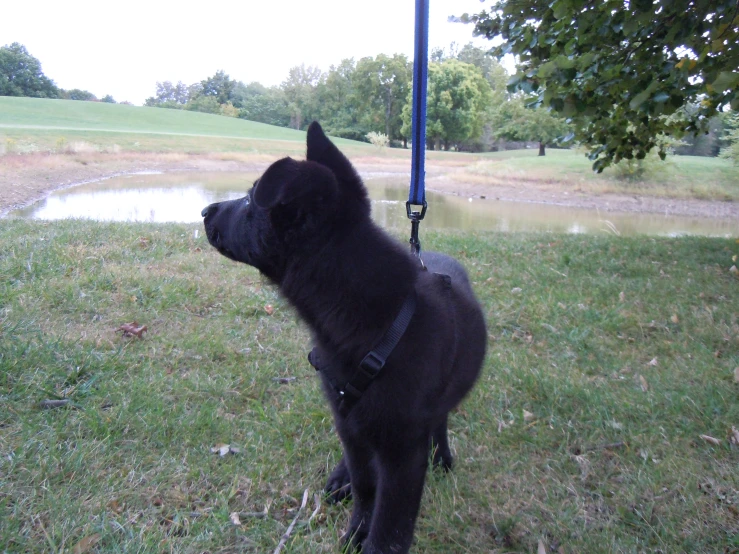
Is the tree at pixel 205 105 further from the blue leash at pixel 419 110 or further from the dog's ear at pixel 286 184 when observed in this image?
the dog's ear at pixel 286 184

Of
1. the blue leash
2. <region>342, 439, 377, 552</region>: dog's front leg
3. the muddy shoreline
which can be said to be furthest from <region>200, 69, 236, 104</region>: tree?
<region>342, 439, 377, 552</region>: dog's front leg

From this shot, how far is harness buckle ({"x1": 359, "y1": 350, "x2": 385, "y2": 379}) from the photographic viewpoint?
78.5 inches

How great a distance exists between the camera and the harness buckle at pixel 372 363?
1.99 meters

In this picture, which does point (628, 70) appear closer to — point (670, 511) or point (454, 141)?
point (670, 511)

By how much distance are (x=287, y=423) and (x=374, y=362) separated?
1301mm

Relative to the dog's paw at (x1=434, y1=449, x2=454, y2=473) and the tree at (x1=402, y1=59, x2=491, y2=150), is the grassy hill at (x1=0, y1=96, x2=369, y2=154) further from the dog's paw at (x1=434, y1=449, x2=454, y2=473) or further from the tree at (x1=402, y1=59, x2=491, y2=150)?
the dog's paw at (x1=434, y1=449, x2=454, y2=473)

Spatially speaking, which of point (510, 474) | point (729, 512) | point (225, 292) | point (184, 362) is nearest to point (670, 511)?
point (729, 512)

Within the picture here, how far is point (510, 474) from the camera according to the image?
9.20 feet

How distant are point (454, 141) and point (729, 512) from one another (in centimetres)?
5921

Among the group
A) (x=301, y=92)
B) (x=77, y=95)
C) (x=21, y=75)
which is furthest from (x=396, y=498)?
(x=77, y=95)

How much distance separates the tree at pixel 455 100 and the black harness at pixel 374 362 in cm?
4884

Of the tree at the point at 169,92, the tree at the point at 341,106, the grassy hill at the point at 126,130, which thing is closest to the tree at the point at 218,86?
the tree at the point at 169,92

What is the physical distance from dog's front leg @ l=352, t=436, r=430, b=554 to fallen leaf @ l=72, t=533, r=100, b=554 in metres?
1.04

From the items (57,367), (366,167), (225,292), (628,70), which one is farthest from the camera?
(366,167)
